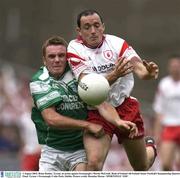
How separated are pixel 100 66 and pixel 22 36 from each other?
15.6m

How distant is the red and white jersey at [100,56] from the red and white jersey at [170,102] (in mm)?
5845

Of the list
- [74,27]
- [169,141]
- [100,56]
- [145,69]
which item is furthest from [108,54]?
[74,27]

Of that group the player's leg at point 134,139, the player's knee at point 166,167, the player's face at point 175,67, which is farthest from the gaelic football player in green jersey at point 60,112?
the player's face at point 175,67

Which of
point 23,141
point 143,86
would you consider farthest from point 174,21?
point 23,141

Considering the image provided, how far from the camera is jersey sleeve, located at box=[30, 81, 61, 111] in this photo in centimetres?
1152

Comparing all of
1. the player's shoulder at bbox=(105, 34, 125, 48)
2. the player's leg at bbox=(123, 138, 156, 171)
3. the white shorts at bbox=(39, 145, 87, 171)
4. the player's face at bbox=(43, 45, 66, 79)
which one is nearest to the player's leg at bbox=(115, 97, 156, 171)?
the player's leg at bbox=(123, 138, 156, 171)

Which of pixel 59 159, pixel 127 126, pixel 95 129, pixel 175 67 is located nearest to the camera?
pixel 127 126

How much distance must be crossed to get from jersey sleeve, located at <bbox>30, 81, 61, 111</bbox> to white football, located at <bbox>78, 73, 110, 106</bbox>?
53cm

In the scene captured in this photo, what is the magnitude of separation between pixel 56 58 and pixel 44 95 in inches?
16.3

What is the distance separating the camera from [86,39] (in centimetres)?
1141

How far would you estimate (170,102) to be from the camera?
56.9 feet

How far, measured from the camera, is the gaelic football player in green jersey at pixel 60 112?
1137 cm

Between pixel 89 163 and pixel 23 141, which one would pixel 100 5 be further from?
pixel 89 163

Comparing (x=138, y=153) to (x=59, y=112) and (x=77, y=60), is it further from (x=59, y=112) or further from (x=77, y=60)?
(x=77, y=60)
